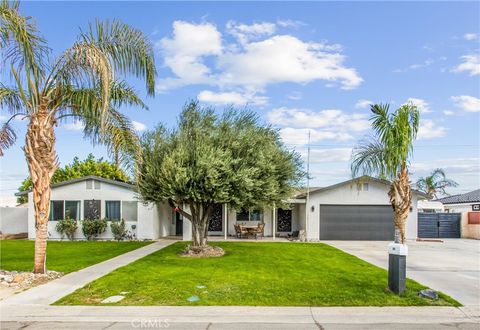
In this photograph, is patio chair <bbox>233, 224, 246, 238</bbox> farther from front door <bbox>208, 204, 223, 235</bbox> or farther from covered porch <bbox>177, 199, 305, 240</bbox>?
front door <bbox>208, 204, 223, 235</bbox>

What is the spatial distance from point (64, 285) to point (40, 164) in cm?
305

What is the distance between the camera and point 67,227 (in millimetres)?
19719

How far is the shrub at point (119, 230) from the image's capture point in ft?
64.6

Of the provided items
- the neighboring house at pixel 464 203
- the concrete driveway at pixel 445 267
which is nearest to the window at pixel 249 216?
the concrete driveway at pixel 445 267

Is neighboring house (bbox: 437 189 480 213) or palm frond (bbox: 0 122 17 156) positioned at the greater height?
palm frond (bbox: 0 122 17 156)

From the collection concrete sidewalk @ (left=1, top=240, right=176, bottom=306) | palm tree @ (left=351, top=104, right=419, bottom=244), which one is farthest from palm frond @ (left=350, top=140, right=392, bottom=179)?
concrete sidewalk @ (left=1, top=240, right=176, bottom=306)

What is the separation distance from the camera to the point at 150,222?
20.1m

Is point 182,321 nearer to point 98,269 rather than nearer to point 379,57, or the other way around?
point 98,269

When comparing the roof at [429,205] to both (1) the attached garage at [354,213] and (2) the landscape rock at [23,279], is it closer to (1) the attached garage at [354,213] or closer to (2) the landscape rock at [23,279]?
(1) the attached garage at [354,213]

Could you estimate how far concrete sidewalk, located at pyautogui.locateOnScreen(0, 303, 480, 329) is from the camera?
6109 mm

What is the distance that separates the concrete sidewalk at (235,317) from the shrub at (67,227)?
1314cm

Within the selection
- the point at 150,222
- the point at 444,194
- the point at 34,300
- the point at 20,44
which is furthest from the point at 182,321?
the point at 444,194

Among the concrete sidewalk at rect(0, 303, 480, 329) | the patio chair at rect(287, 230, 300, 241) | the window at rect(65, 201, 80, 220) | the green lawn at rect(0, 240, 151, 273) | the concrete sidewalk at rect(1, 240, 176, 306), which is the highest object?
the window at rect(65, 201, 80, 220)

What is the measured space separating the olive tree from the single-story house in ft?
19.8
